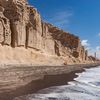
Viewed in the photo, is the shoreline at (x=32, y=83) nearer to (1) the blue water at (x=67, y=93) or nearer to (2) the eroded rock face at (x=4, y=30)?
(1) the blue water at (x=67, y=93)

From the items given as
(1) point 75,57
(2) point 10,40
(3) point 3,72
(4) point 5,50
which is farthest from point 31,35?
(1) point 75,57

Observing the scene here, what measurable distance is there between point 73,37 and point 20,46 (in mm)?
66417

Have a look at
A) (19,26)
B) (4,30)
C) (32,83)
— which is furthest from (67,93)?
(19,26)

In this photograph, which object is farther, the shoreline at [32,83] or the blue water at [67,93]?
the shoreline at [32,83]

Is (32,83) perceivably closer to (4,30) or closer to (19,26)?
(4,30)

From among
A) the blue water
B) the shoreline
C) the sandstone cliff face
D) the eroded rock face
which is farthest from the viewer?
the sandstone cliff face

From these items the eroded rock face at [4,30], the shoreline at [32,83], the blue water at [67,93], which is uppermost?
the eroded rock face at [4,30]

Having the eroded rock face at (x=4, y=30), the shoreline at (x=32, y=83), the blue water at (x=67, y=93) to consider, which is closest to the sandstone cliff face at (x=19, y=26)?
the eroded rock face at (x=4, y=30)

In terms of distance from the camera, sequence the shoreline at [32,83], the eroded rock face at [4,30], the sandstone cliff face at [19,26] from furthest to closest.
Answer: the sandstone cliff face at [19,26], the eroded rock face at [4,30], the shoreline at [32,83]

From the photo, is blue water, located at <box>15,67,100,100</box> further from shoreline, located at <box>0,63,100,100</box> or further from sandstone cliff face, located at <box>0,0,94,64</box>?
sandstone cliff face, located at <box>0,0,94,64</box>

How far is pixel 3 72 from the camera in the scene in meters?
19.7

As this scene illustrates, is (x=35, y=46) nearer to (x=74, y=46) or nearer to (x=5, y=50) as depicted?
(x=5, y=50)

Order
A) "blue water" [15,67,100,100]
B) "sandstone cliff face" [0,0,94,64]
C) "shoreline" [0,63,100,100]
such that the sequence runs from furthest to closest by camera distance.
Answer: "sandstone cliff face" [0,0,94,64] < "shoreline" [0,63,100,100] < "blue water" [15,67,100,100]

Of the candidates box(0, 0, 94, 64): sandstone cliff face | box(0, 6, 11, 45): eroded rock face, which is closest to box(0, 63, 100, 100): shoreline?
box(0, 6, 11, 45): eroded rock face
